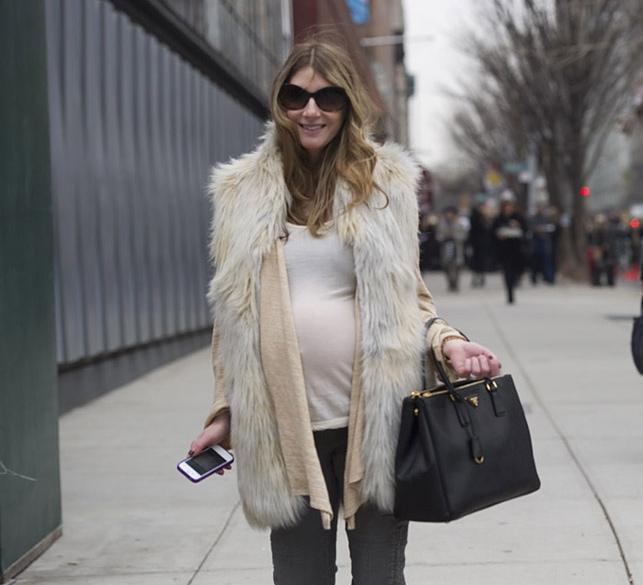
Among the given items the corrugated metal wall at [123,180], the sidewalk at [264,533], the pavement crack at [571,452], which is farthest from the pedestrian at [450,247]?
the sidewalk at [264,533]

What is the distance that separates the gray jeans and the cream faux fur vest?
0.07m

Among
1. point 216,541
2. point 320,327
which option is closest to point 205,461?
point 320,327

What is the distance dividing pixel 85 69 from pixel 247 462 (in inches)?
312

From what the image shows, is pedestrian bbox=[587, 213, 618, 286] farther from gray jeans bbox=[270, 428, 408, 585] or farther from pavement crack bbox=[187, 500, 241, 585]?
gray jeans bbox=[270, 428, 408, 585]

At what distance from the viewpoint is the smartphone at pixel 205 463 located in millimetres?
3332

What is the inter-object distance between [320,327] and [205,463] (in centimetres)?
48

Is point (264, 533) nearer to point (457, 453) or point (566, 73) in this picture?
point (457, 453)

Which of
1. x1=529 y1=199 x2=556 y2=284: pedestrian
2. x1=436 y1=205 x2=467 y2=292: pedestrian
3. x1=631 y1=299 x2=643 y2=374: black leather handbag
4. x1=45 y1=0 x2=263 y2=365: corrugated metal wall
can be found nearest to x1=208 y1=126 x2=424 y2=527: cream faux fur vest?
x1=631 y1=299 x2=643 y2=374: black leather handbag

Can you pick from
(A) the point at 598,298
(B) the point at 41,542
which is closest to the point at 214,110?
(A) the point at 598,298

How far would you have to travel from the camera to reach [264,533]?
595cm

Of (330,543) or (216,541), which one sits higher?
(330,543)

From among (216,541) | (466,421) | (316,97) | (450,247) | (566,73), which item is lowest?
(216,541)

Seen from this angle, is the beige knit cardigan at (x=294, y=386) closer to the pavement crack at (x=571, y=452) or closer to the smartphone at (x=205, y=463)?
the smartphone at (x=205, y=463)

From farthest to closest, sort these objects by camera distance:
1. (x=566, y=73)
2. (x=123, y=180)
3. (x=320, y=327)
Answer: (x=566, y=73) → (x=123, y=180) → (x=320, y=327)
